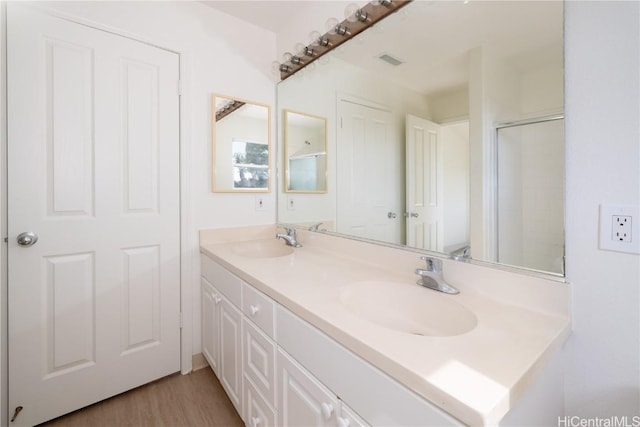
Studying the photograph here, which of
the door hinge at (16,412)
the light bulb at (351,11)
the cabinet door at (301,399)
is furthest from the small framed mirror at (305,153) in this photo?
the door hinge at (16,412)

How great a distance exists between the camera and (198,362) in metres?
1.80

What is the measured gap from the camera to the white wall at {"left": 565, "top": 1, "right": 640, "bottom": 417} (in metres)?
0.68

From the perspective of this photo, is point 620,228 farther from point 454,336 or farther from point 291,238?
point 291,238

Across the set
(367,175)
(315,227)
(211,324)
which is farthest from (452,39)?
(211,324)

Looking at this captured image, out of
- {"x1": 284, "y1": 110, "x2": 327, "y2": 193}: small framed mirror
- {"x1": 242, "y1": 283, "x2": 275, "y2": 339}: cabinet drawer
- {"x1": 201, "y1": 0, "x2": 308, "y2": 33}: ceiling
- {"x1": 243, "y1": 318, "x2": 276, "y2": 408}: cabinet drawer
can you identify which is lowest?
{"x1": 243, "y1": 318, "x2": 276, "y2": 408}: cabinet drawer

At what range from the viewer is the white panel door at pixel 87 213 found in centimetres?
129

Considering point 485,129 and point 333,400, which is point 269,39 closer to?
point 485,129

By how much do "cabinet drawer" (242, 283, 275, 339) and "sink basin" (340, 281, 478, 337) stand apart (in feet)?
0.91

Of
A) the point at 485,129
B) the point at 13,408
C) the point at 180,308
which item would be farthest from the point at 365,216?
the point at 13,408

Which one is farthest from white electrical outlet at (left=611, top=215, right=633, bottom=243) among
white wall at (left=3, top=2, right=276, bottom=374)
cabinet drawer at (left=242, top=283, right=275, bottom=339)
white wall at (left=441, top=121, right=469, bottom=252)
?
white wall at (left=3, top=2, right=276, bottom=374)

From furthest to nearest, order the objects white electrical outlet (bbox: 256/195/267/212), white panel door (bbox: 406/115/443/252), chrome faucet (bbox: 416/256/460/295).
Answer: white electrical outlet (bbox: 256/195/267/212) < white panel door (bbox: 406/115/443/252) < chrome faucet (bbox: 416/256/460/295)

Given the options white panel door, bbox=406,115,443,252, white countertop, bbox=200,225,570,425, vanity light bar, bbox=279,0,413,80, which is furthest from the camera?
vanity light bar, bbox=279,0,413,80

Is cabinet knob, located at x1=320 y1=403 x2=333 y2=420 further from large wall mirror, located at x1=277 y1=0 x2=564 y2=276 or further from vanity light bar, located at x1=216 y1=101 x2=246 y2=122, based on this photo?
vanity light bar, located at x1=216 y1=101 x2=246 y2=122

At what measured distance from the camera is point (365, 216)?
1.48 m
